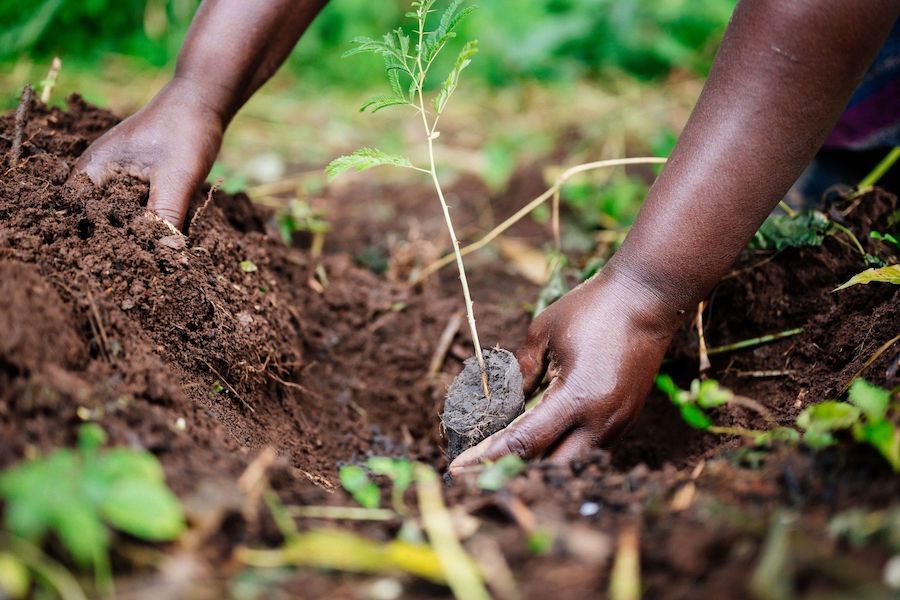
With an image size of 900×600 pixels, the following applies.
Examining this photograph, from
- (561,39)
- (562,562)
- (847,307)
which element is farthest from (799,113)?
(561,39)

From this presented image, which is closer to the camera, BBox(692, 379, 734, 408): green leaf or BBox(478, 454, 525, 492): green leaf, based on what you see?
BBox(478, 454, 525, 492): green leaf

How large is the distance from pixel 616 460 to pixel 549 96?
328cm

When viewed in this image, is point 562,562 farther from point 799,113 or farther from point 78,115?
point 78,115

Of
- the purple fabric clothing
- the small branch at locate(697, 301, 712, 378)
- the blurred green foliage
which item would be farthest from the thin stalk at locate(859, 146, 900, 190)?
the blurred green foliage

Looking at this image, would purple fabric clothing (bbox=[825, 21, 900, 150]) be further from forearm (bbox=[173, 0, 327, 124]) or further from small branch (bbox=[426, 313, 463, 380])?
forearm (bbox=[173, 0, 327, 124])

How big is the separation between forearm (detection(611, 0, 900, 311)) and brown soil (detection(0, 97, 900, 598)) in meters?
0.44

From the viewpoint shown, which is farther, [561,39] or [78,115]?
[561,39]

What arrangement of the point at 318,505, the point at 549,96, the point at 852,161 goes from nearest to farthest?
the point at 318,505
the point at 852,161
the point at 549,96

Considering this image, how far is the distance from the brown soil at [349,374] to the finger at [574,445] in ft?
0.59

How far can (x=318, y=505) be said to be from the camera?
121 centimetres

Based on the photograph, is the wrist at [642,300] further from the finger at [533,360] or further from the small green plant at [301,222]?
the small green plant at [301,222]

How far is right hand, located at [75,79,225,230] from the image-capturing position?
1.84 metres

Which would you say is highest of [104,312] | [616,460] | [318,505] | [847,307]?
[104,312]

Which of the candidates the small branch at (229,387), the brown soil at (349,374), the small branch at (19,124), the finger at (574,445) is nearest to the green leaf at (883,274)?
the brown soil at (349,374)
